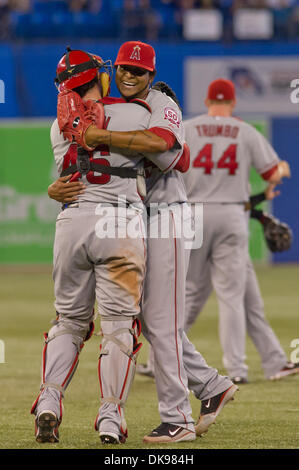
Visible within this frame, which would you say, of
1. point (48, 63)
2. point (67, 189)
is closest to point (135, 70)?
point (67, 189)

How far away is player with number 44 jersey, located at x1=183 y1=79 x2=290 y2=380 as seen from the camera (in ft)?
25.8

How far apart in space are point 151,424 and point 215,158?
282 centimetres

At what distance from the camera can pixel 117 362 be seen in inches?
197

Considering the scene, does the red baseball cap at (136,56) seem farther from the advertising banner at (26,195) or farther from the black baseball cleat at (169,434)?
the advertising banner at (26,195)

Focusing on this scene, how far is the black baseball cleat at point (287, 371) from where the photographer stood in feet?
25.4

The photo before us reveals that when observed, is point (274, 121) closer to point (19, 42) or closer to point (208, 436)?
point (19, 42)

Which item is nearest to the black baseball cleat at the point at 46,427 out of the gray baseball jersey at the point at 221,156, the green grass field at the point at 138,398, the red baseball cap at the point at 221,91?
the green grass field at the point at 138,398

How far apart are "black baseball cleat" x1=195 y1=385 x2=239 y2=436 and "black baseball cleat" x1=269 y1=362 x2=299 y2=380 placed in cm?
226

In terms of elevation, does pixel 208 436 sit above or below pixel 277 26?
below

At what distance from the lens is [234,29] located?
21.4 meters

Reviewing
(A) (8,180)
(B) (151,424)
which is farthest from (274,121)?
(B) (151,424)

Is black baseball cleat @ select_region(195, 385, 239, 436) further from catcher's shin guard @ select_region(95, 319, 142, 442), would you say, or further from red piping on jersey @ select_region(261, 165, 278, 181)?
red piping on jersey @ select_region(261, 165, 278, 181)

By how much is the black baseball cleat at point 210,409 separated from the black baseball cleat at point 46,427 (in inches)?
34.5

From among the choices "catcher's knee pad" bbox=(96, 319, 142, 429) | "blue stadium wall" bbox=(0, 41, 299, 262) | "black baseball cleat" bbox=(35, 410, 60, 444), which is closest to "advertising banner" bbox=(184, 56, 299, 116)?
"blue stadium wall" bbox=(0, 41, 299, 262)
